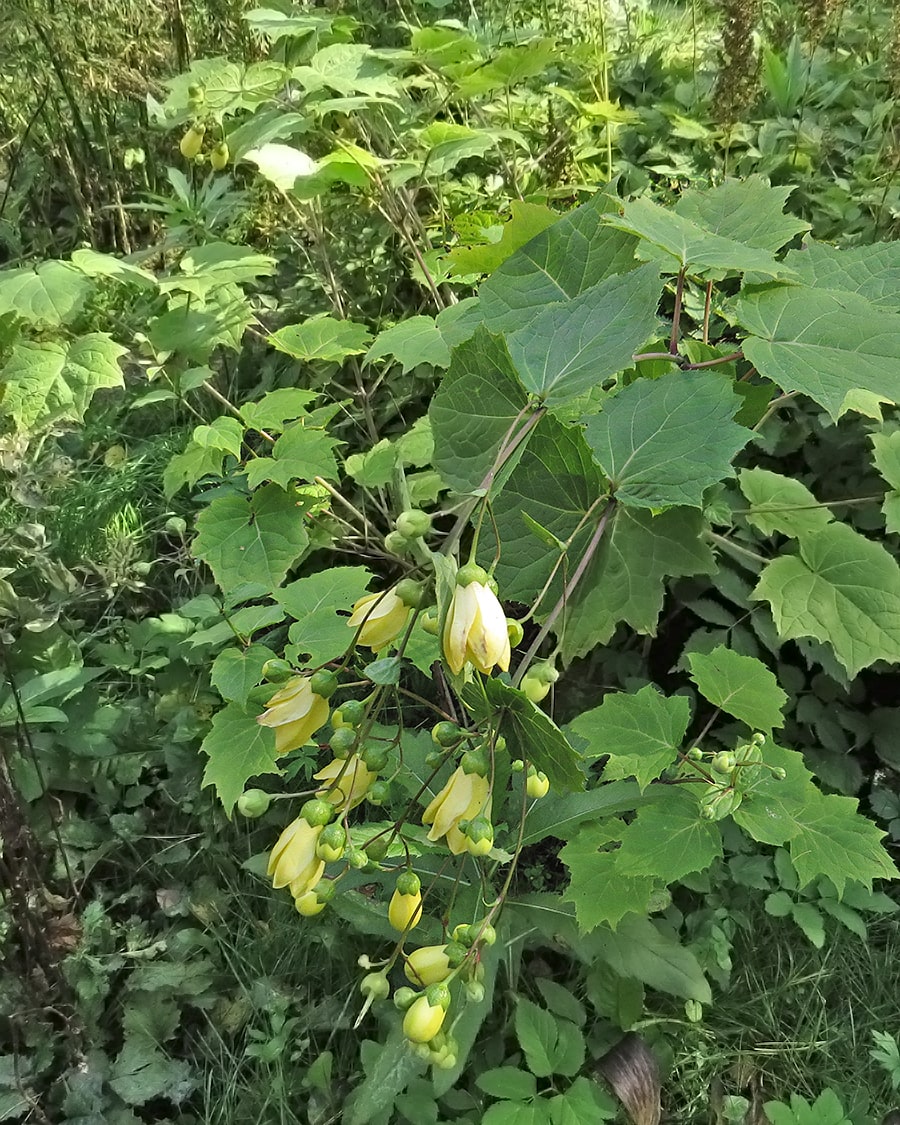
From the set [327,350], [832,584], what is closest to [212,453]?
[327,350]

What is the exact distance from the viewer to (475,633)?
Answer: 62 cm

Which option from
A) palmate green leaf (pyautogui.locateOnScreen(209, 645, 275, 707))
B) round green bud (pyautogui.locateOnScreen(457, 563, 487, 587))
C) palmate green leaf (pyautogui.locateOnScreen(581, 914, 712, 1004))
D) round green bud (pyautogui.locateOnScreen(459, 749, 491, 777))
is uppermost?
round green bud (pyautogui.locateOnScreen(457, 563, 487, 587))

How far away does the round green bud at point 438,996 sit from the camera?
0.76 m

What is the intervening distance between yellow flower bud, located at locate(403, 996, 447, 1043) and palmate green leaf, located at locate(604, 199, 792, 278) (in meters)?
0.85

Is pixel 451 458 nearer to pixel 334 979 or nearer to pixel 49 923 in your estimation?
pixel 334 979

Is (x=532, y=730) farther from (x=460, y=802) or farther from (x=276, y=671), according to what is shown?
(x=276, y=671)

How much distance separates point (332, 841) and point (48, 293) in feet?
4.86

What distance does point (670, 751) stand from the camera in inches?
47.2

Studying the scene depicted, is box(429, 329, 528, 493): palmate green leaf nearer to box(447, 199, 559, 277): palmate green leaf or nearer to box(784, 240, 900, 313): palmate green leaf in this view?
box(447, 199, 559, 277): palmate green leaf

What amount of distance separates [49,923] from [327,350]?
125 centimetres

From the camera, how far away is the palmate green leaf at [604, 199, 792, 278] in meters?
0.97

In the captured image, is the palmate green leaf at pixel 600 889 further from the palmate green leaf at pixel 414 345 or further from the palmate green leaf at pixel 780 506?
the palmate green leaf at pixel 414 345

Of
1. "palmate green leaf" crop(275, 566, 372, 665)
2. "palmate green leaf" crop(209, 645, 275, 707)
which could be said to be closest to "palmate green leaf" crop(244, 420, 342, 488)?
"palmate green leaf" crop(275, 566, 372, 665)

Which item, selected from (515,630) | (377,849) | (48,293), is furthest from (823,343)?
(48,293)
